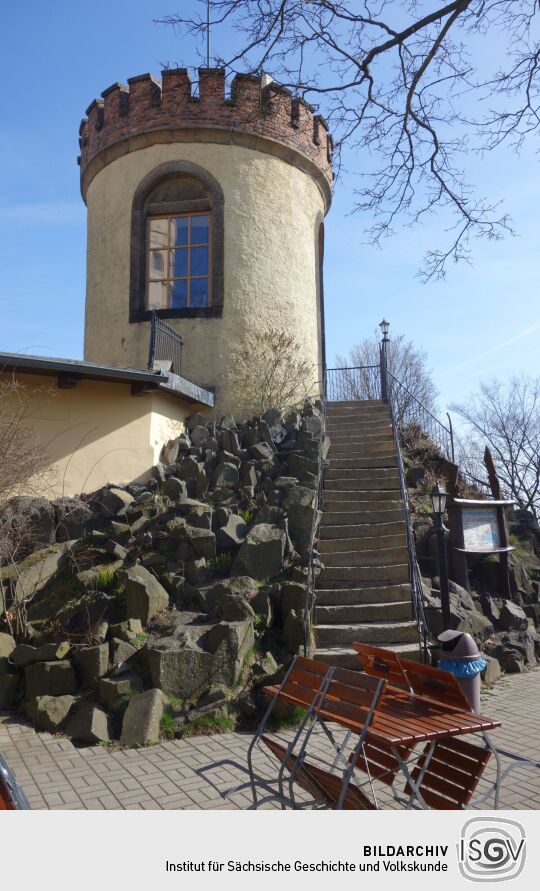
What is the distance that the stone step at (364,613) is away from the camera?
8.45m

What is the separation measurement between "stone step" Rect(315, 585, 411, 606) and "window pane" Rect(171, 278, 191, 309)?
7.17m

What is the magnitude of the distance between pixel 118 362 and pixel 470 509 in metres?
7.11

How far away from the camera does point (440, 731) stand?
364 cm

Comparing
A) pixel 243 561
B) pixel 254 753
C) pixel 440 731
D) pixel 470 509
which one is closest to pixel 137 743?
pixel 254 753

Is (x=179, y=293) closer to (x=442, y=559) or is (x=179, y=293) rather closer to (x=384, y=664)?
(x=442, y=559)

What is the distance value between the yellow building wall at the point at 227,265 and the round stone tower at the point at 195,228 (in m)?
0.02

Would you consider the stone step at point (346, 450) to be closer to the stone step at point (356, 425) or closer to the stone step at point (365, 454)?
the stone step at point (365, 454)

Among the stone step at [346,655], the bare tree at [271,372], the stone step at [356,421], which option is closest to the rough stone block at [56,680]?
the stone step at [346,655]

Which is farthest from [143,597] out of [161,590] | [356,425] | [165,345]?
[356,425]

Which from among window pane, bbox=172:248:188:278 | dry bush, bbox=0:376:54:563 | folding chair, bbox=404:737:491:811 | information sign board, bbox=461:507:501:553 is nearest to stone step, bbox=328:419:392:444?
information sign board, bbox=461:507:501:553

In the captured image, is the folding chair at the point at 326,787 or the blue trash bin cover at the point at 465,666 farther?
the blue trash bin cover at the point at 465,666

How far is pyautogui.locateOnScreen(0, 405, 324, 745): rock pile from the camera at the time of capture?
22.5ft

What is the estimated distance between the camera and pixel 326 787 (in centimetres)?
390
